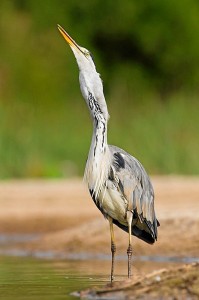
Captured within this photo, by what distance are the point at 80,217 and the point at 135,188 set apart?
23.2 feet

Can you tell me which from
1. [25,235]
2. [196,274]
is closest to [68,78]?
[25,235]

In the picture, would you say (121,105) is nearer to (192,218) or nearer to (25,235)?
(25,235)

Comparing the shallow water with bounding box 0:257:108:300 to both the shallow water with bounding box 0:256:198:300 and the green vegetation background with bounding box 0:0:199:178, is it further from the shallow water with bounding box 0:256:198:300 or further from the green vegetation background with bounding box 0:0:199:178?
the green vegetation background with bounding box 0:0:199:178

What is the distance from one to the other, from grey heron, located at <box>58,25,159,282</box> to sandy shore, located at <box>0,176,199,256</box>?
2.75 meters

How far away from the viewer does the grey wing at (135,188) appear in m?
10.9

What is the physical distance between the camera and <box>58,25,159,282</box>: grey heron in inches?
422

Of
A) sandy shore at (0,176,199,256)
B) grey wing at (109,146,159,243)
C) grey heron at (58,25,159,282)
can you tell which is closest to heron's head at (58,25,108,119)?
grey heron at (58,25,159,282)

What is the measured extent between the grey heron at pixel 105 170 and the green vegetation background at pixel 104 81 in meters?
10.4

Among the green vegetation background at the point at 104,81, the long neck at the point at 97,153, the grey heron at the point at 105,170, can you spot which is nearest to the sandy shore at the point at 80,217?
the green vegetation background at the point at 104,81

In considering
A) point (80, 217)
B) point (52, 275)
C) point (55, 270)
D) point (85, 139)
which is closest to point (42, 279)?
point (52, 275)

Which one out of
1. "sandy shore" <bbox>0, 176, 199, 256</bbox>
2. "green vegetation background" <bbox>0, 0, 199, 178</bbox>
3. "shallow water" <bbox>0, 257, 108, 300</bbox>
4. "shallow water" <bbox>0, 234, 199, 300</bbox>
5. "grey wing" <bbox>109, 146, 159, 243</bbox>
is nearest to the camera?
"shallow water" <bbox>0, 257, 108, 300</bbox>

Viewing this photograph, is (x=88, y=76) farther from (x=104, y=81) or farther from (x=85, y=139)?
(x=104, y=81)

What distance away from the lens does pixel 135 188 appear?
1097 centimetres

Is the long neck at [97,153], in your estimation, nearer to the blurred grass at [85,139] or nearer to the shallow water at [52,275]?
the shallow water at [52,275]
